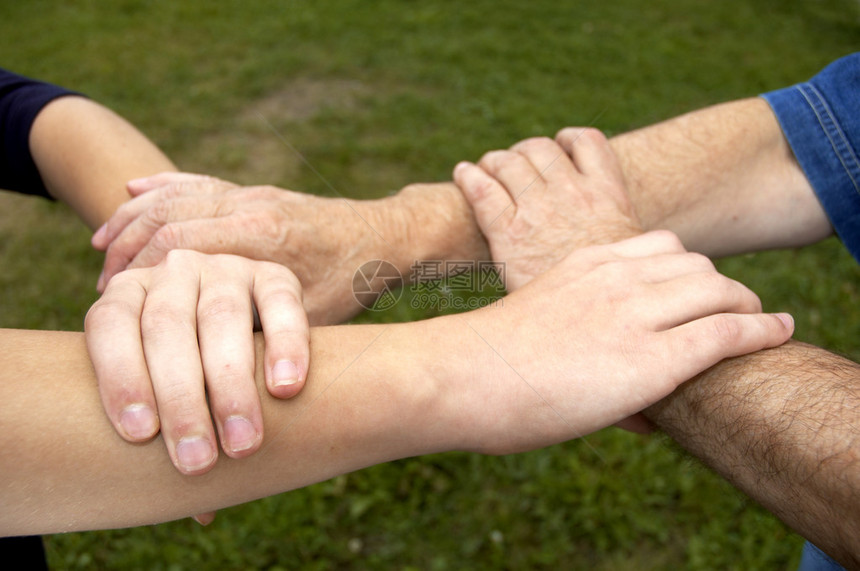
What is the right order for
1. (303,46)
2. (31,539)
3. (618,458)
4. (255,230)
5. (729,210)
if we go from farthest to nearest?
(303,46) → (618,458) → (729,210) → (255,230) → (31,539)

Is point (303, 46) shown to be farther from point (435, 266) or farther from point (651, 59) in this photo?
point (435, 266)

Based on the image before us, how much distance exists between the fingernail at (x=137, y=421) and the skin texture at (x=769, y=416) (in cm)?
100

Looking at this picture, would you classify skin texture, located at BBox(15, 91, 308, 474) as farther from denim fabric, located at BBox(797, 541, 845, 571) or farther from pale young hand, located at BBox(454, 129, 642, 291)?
denim fabric, located at BBox(797, 541, 845, 571)

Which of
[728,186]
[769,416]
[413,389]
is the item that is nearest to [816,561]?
[769,416]

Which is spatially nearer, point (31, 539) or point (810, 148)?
point (31, 539)

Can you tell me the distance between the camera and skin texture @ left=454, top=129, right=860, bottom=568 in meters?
1.00

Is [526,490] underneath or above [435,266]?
underneath

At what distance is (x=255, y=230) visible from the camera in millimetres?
1571

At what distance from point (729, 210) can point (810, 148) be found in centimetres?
26

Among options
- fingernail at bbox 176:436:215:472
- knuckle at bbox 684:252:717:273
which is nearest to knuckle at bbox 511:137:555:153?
knuckle at bbox 684:252:717:273

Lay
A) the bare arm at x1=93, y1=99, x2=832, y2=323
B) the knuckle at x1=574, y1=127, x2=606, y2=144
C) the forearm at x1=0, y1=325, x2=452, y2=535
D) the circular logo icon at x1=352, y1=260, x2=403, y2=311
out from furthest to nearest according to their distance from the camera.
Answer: the knuckle at x1=574, y1=127, x2=606, y2=144 < the circular logo icon at x1=352, y1=260, x2=403, y2=311 < the bare arm at x1=93, y1=99, x2=832, y2=323 < the forearm at x1=0, y1=325, x2=452, y2=535

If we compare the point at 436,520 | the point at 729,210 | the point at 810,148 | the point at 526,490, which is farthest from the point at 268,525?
the point at 810,148

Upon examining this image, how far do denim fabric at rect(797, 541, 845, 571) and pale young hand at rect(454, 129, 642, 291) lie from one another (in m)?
0.82

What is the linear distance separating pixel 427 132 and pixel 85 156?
125 inches
